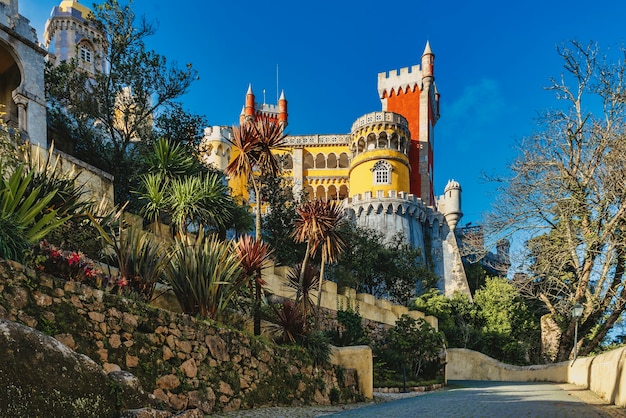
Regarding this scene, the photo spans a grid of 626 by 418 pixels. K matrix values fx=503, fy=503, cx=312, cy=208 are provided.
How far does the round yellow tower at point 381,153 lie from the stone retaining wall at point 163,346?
37.2 m

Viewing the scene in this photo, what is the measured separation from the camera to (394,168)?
157 feet

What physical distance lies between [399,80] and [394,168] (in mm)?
15245

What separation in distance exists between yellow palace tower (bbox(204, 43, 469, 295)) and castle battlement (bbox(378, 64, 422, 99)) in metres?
0.11

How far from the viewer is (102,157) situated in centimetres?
2222

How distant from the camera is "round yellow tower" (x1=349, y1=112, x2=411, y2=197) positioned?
47750mm

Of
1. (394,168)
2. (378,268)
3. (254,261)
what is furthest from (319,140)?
(254,261)

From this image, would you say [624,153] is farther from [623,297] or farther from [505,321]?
[505,321]

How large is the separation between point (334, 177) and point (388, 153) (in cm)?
1073

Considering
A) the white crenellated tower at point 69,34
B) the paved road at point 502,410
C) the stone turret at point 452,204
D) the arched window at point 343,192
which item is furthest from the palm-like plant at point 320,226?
the arched window at point 343,192

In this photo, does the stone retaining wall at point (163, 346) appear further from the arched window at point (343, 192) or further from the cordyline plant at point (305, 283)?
the arched window at point (343, 192)

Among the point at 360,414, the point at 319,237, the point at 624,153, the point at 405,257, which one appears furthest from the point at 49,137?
the point at 405,257

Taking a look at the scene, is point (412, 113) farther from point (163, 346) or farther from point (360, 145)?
point (163, 346)

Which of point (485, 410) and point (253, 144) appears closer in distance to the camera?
point (485, 410)

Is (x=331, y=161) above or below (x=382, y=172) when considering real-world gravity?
above
